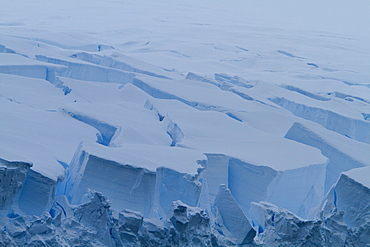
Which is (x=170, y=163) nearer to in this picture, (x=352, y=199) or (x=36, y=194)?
(x=36, y=194)

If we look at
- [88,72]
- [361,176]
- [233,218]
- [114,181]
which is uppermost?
[361,176]

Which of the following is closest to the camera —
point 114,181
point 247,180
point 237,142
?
point 114,181

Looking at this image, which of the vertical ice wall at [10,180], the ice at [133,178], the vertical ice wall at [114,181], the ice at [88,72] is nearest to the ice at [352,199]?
the ice at [133,178]

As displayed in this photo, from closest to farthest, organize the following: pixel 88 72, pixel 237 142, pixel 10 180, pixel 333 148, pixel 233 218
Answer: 1. pixel 10 180
2. pixel 233 218
3. pixel 237 142
4. pixel 333 148
5. pixel 88 72

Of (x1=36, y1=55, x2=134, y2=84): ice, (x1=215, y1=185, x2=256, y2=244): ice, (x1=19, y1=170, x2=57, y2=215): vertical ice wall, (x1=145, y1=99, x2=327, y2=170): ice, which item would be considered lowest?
(x1=36, y1=55, x2=134, y2=84): ice

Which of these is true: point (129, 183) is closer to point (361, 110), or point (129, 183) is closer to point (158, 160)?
point (158, 160)

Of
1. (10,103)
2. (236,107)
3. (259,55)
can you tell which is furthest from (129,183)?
(259,55)

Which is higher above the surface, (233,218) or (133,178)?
(133,178)

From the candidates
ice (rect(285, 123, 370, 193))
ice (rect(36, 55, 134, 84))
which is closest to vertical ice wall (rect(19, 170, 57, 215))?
ice (rect(285, 123, 370, 193))

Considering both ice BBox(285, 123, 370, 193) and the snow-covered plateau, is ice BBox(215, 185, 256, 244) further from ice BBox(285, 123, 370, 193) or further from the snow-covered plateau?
ice BBox(285, 123, 370, 193)

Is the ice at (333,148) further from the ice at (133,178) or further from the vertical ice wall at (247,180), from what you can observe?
the ice at (133,178)

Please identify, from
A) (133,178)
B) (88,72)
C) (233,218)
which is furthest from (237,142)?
(88,72)
